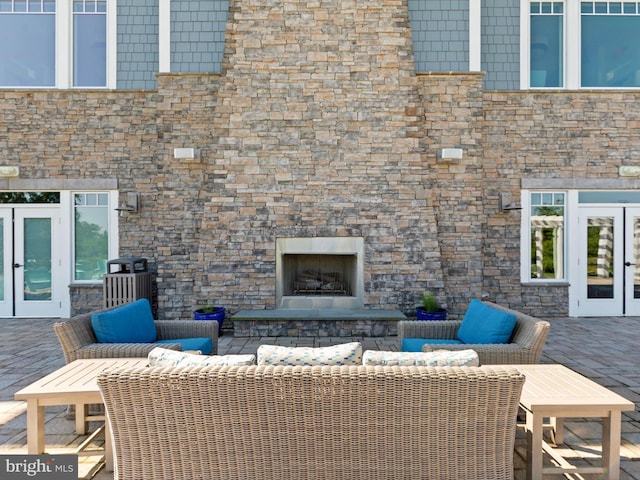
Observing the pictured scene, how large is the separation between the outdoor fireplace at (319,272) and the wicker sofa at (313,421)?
4448 millimetres

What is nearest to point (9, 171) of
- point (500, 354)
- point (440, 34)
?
point (440, 34)

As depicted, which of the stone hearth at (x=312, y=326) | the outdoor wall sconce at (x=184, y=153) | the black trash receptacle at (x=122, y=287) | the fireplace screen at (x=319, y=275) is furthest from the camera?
the fireplace screen at (x=319, y=275)

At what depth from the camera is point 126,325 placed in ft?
12.1

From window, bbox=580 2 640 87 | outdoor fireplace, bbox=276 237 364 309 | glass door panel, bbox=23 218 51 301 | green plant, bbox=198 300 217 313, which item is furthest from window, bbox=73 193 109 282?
window, bbox=580 2 640 87

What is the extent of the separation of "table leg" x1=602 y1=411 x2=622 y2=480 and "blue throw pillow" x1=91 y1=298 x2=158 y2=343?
3.60m

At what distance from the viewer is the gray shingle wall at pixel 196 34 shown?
6930mm

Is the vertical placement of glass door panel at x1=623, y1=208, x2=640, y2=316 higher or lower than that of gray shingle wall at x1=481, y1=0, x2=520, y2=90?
lower

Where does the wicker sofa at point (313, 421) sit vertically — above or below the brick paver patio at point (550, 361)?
above

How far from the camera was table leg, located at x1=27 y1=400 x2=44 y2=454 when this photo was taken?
7.91 ft

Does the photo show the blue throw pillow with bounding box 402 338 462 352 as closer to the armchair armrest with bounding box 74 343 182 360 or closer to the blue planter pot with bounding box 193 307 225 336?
the armchair armrest with bounding box 74 343 182 360

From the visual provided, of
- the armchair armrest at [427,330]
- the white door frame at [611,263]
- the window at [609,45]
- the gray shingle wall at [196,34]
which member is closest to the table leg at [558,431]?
the armchair armrest at [427,330]

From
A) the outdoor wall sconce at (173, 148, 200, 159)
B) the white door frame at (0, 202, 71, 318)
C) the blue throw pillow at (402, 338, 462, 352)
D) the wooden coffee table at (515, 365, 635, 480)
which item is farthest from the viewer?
the white door frame at (0, 202, 71, 318)

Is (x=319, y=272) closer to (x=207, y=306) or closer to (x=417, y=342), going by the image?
(x=207, y=306)

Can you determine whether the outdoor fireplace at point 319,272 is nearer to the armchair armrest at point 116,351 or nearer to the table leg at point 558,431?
the armchair armrest at point 116,351
